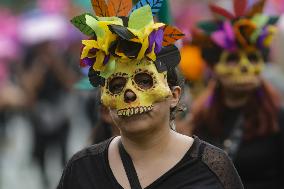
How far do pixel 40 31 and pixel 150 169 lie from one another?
12.6 meters

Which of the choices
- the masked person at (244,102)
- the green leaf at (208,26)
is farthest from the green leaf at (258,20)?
the green leaf at (208,26)

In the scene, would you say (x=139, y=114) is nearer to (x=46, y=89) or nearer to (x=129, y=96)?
(x=129, y=96)

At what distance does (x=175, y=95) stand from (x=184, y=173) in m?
0.48

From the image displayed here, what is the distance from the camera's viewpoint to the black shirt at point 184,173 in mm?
5926

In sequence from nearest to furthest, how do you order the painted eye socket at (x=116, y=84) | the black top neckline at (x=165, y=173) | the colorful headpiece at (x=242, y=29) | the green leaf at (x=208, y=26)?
the black top neckline at (x=165, y=173)
the painted eye socket at (x=116, y=84)
the colorful headpiece at (x=242, y=29)
the green leaf at (x=208, y=26)

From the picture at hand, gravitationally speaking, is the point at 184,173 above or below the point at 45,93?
above

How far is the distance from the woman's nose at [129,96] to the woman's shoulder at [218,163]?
419mm

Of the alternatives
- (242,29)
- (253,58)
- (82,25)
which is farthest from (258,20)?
(82,25)

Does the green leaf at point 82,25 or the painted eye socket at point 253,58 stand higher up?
the green leaf at point 82,25

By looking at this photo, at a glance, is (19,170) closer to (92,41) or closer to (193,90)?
(193,90)

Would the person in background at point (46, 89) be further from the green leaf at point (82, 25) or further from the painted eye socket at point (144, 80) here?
the painted eye socket at point (144, 80)

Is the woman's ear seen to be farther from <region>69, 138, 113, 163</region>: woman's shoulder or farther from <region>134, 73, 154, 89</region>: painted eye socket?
<region>69, 138, 113, 163</region>: woman's shoulder

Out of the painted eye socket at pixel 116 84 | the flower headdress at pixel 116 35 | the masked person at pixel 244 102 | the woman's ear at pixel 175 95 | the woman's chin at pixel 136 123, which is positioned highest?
the flower headdress at pixel 116 35

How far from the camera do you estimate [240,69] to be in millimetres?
9141
